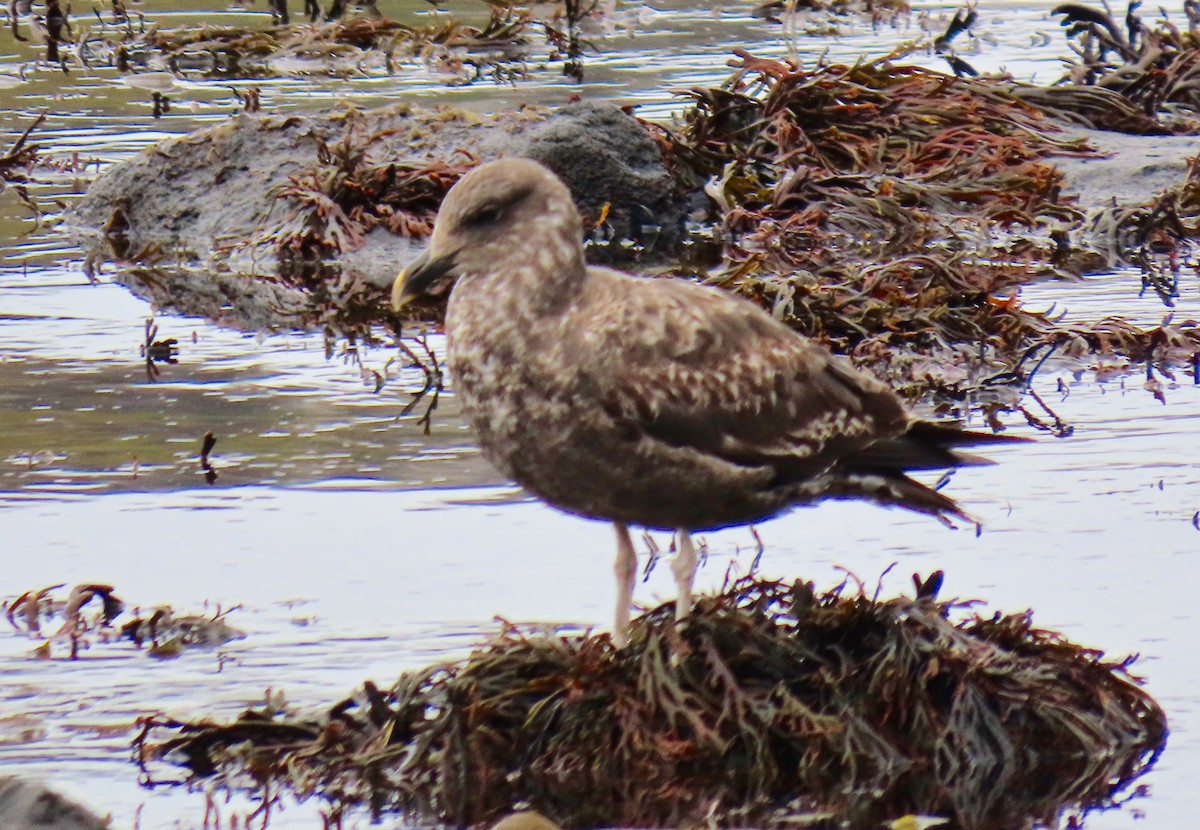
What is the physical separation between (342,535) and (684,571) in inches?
67.8

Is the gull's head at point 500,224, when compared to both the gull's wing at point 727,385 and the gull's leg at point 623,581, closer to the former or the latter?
the gull's wing at point 727,385

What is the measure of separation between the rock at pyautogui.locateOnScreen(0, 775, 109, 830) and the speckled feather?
135 cm

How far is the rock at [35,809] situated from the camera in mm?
4195

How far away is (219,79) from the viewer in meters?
17.0

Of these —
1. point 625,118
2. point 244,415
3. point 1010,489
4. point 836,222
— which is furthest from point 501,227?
point 625,118

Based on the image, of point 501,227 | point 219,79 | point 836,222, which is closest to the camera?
point 501,227

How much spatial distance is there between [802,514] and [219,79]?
1107 cm

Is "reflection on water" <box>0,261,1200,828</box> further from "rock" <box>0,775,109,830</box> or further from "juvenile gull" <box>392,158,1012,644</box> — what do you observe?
"juvenile gull" <box>392,158,1012,644</box>

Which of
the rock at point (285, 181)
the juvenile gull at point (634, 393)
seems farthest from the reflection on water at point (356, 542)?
the rock at point (285, 181)

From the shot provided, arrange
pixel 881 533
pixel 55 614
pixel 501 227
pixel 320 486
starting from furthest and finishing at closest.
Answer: pixel 320 486, pixel 881 533, pixel 55 614, pixel 501 227

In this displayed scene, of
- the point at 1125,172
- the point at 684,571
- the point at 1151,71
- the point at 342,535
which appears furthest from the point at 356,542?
the point at 1151,71

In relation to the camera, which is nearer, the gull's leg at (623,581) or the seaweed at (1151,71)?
the gull's leg at (623,581)

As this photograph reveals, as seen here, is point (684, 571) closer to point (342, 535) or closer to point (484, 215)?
point (484, 215)

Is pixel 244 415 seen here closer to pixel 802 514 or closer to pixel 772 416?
pixel 802 514
